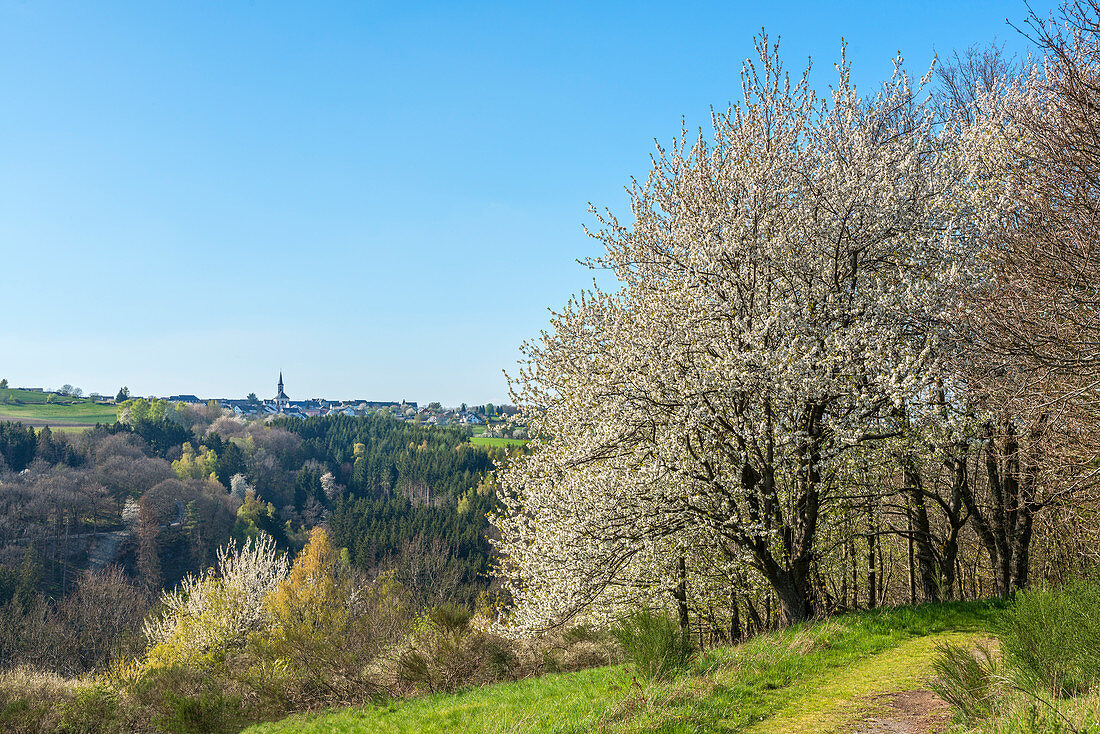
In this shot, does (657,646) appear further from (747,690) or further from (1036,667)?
(1036,667)

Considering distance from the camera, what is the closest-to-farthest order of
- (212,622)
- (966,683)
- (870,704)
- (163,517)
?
(966,683) < (870,704) < (212,622) < (163,517)

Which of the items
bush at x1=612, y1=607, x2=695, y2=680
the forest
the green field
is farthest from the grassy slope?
the green field

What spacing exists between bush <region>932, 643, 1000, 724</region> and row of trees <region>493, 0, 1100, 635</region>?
354 centimetres

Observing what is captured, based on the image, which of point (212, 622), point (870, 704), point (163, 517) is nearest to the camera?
point (870, 704)

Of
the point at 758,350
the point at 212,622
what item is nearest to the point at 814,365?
the point at 758,350

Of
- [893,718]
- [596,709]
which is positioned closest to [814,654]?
[893,718]

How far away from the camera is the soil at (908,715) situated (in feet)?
17.6

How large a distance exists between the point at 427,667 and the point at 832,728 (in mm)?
9552

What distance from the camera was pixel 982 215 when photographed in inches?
415

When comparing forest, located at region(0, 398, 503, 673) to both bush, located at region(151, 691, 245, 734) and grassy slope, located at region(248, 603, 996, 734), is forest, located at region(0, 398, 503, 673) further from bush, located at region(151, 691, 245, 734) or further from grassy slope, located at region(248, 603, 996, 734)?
grassy slope, located at region(248, 603, 996, 734)

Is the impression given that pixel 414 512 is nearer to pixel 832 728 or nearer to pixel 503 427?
pixel 503 427

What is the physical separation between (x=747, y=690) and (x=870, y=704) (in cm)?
115

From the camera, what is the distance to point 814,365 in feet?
31.4

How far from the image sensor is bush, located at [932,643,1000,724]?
513 centimetres
